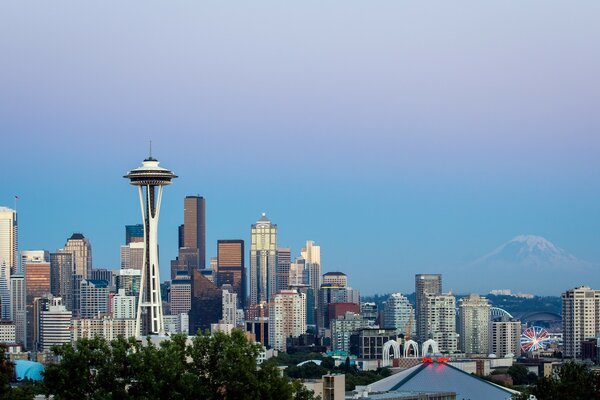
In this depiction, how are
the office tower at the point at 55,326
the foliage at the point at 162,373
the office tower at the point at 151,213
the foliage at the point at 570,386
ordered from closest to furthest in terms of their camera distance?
the foliage at the point at 162,373 → the foliage at the point at 570,386 → the office tower at the point at 151,213 → the office tower at the point at 55,326

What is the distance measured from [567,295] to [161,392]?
152 m

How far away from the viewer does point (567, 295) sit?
621ft

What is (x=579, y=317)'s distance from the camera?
184 metres

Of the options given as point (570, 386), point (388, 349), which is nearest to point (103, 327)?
point (388, 349)

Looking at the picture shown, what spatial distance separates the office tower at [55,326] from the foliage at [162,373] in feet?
467

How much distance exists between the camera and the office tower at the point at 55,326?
185875 millimetres

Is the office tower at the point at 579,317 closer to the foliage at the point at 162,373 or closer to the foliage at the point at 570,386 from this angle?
the foliage at the point at 570,386

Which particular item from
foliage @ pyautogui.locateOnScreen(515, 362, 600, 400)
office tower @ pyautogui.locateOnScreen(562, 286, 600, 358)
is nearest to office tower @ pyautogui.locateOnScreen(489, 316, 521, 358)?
office tower @ pyautogui.locateOnScreen(562, 286, 600, 358)

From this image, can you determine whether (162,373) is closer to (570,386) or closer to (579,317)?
(570,386)

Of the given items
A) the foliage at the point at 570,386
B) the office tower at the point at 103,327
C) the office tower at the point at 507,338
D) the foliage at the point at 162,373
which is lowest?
the office tower at the point at 507,338

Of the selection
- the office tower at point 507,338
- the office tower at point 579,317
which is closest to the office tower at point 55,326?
the office tower at point 507,338

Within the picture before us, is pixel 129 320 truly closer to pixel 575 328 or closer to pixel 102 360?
pixel 575 328

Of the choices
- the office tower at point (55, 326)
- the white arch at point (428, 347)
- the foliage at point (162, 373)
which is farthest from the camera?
the office tower at point (55, 326)

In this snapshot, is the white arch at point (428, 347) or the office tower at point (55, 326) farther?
the office tower at point (55, 326)
